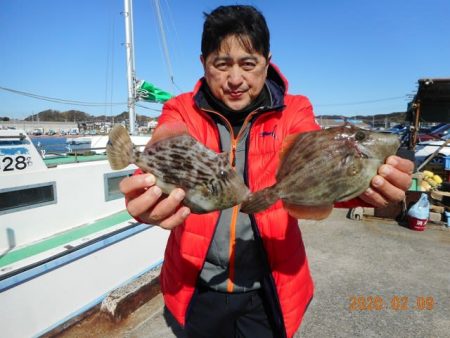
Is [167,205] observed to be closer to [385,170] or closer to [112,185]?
[385,170]

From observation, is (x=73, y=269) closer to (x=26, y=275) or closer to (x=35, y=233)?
(x=26, y=275)

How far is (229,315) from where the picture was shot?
229cm

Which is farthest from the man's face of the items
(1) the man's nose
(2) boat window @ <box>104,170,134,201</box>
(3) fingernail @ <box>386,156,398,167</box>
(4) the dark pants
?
(2) boat window @ <box>104,170,134,201</box>

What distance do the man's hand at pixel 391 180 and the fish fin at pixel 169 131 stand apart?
116 cm

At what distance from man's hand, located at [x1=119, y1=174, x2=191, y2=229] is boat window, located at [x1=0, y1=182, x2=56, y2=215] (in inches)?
173

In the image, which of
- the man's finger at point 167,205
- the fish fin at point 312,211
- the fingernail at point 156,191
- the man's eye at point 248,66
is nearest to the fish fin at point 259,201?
the fish fin at point 312,211

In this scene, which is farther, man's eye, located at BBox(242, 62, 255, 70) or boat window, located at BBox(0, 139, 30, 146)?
boat window, located at BBox(0, 139, 30, 146)

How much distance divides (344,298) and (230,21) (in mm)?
4716

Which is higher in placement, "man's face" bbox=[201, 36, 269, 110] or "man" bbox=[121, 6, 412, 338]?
"man's face" bbox=[201, 36, 269, 110]

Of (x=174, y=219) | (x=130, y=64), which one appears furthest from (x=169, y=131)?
(x=130, y=64)

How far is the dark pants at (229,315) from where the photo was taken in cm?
227

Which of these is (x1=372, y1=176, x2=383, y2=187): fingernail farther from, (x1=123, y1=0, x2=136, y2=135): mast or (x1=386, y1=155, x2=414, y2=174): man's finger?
(x1=123, y1=0, x2=136, y2=135): mast

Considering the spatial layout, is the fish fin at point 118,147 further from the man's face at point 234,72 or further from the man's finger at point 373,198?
the man's finger at point 373,198

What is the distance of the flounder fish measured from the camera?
1.82m
